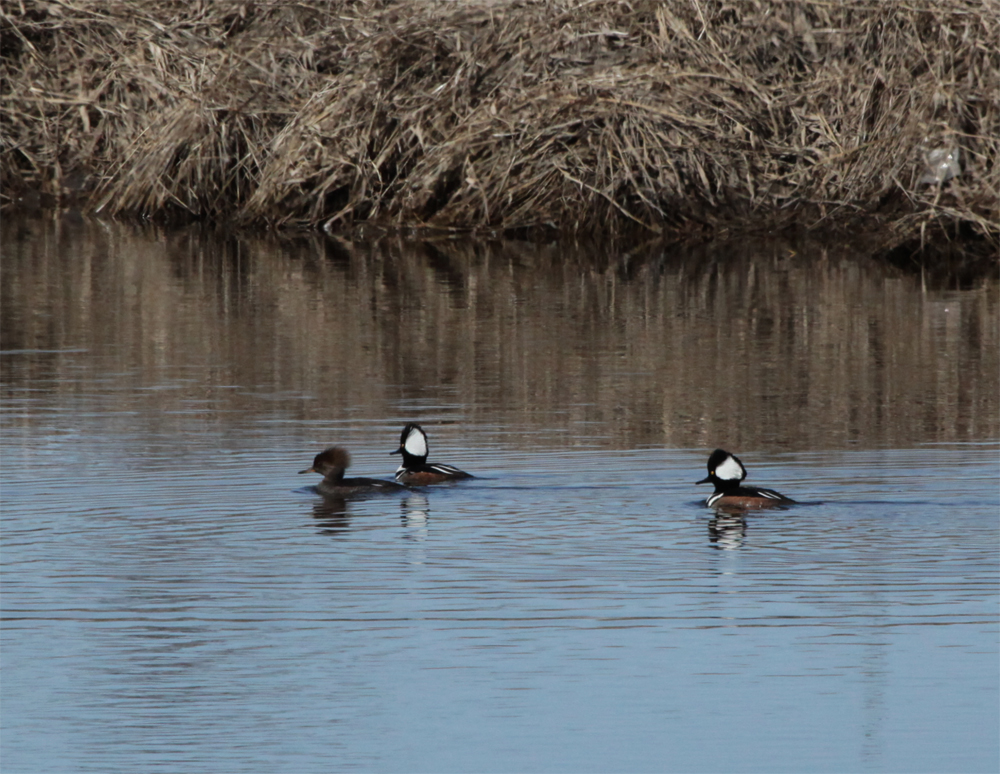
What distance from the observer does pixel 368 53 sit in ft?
79.0

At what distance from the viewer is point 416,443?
979 cm

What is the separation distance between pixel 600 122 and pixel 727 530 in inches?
576

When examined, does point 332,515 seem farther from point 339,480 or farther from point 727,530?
point 727,530

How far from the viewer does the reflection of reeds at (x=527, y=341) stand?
1144 cm

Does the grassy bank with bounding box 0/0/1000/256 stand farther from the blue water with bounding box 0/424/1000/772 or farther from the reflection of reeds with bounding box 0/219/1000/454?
the blue water with bounding box 0/424/1000/772

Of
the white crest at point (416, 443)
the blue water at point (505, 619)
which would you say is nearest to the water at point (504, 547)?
the blue water at point (505, 619)

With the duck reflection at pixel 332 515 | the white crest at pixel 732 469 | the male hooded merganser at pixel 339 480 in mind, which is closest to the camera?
the duck reflection at pixel 332 515

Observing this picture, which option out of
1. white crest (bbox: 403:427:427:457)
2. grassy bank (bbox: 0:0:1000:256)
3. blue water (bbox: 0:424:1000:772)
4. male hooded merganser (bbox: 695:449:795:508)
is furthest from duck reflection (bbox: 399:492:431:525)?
grassy bank (bbox: 0:0:1000:256)

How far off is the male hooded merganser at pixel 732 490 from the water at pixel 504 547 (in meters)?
0.11

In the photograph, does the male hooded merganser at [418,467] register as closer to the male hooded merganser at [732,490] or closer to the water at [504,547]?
the water at [504,547]

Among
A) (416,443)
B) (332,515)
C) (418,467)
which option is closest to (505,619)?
(332,515)

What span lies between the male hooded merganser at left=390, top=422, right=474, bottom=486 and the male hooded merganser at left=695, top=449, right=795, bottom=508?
124 cm

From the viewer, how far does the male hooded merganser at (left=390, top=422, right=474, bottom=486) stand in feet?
31.1

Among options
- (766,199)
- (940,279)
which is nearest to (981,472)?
(940,279)
